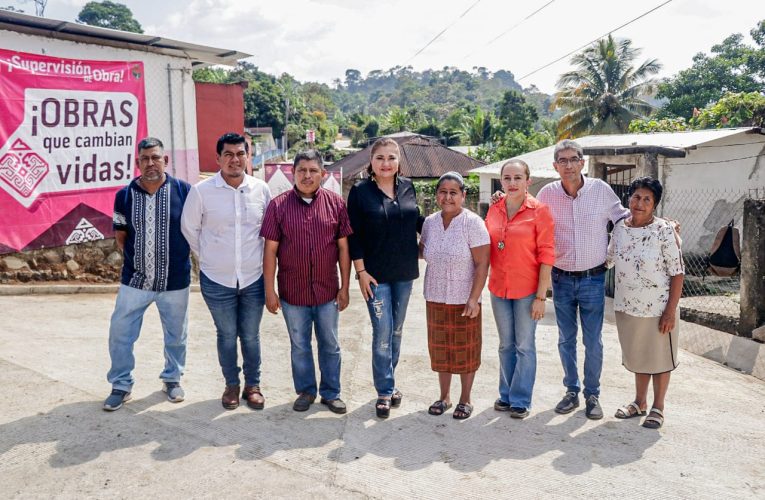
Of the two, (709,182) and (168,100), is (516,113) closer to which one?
(709,182)

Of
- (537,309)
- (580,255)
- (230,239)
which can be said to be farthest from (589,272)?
(230,239)

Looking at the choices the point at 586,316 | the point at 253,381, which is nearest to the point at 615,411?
the point at 586,316

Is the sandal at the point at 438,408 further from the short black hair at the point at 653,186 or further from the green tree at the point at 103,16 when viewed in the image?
the green tree at the point at 103,16

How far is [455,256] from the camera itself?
3830 millimetres

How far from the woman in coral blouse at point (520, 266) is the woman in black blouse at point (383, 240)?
0.54 meters

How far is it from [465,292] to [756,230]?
12.5 ft

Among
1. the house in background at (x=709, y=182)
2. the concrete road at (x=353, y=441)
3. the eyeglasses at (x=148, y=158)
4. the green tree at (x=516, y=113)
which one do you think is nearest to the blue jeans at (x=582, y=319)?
the concrete road at (x=353, y=441)

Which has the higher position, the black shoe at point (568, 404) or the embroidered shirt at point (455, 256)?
the embroidered shirt at point (455, 256)

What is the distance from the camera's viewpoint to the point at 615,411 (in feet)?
13.5

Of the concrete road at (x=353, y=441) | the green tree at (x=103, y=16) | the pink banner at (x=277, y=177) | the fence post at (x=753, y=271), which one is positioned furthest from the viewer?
the green tree at (x=103, y=16)

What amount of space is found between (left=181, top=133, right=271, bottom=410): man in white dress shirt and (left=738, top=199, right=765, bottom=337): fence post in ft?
15.7

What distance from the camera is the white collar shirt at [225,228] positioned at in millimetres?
3861

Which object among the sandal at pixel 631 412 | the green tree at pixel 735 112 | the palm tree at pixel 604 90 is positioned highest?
the palm tree at pixel 604 90

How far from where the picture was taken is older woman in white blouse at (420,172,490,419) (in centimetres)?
383
